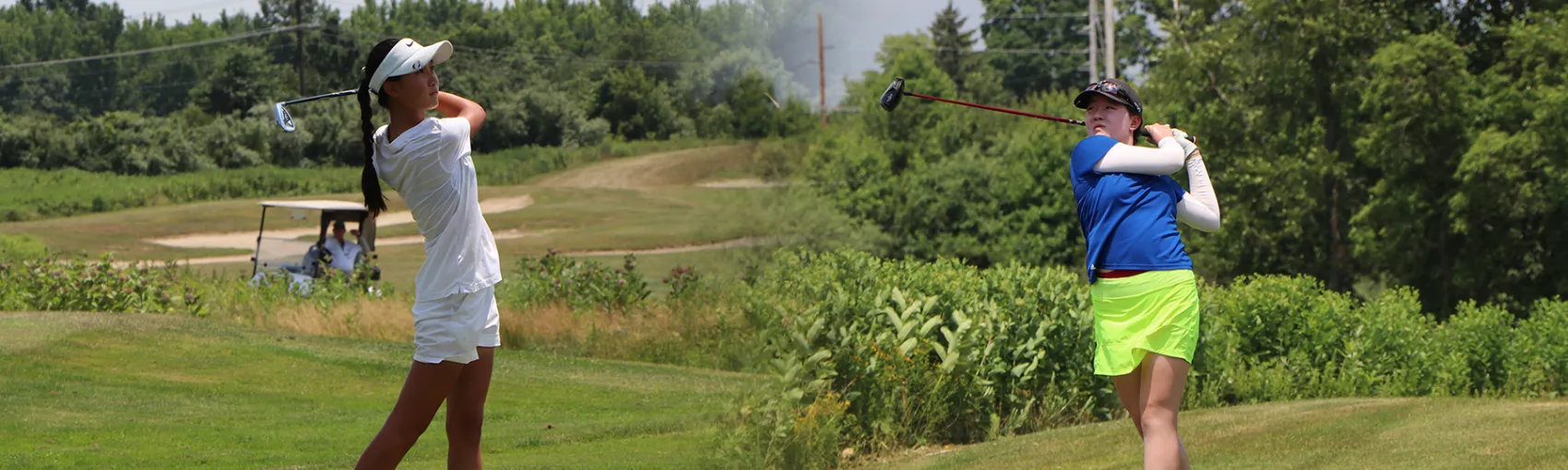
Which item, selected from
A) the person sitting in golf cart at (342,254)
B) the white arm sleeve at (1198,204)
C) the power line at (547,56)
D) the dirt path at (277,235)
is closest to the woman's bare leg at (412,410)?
the white arm sleeve at (1198,204)

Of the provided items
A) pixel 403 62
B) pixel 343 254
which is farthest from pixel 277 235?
pixel 403 62

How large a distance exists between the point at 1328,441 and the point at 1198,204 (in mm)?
2916

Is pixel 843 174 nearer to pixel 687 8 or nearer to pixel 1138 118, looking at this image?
pixel 687 8

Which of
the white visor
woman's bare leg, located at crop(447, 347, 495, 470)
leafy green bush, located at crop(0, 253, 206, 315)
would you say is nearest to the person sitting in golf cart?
leafy green bush, located at crop(0, 253, 206, 315)

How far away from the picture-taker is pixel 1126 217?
502 cm

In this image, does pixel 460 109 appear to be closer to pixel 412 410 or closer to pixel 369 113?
pixel 369 113

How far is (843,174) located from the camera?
44.2 meters

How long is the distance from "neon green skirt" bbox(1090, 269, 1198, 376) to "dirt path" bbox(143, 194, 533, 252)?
33876 mm

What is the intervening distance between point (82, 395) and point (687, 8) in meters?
18.5

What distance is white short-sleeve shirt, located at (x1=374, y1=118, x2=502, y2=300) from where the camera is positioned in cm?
436

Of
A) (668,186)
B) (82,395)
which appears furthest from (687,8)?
(82,395)

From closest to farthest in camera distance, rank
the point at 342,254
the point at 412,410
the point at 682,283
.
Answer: the point at 412,410
the point at 682,283
the point at 342,254

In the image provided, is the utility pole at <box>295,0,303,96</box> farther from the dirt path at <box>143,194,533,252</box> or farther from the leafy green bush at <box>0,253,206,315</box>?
the leafy green bush at <box>0,253,206,315</box>

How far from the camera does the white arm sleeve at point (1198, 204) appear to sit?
17.0 feet
